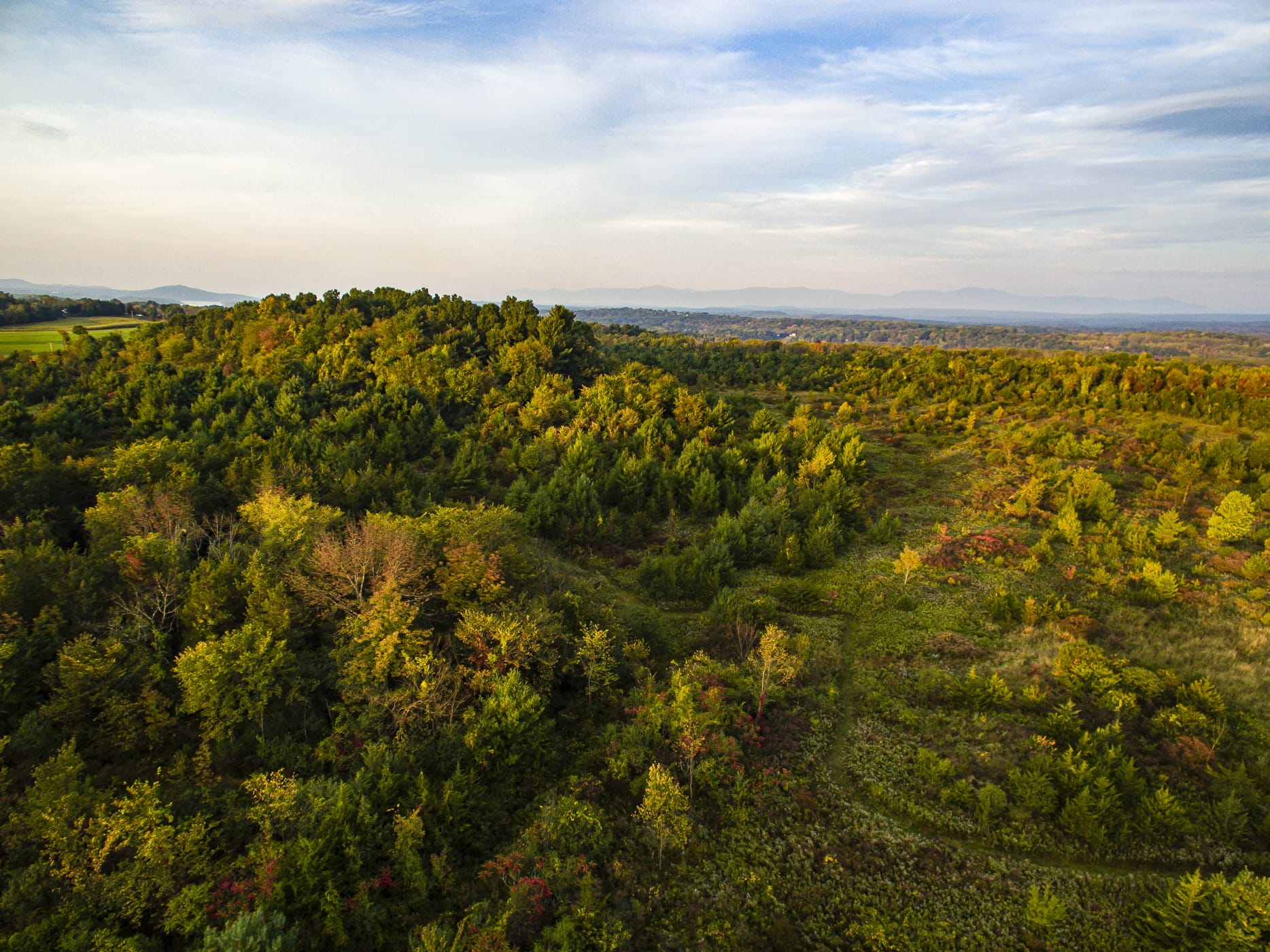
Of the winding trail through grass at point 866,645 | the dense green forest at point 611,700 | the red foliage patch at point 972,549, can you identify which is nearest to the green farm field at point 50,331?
the dense green forest at point 611,700

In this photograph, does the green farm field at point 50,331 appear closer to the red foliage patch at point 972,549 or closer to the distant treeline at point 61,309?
the distant treeline at point 61,309

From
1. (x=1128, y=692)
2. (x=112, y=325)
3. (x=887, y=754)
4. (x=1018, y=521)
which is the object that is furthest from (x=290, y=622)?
(x=112, y=325)

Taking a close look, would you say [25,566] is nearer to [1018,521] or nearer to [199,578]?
[199,578]

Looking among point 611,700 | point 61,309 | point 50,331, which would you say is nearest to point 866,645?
point 611,700

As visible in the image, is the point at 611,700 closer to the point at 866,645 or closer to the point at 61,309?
the point at 866,645

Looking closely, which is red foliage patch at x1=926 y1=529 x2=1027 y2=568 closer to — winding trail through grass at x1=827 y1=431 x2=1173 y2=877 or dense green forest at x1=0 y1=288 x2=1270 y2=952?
dense green forest at x1=0 y1=288 x2=1270 y2=952

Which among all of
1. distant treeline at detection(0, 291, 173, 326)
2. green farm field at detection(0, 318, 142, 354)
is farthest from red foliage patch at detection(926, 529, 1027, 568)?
distant treeline at detection(0, 291, 173, 326)
